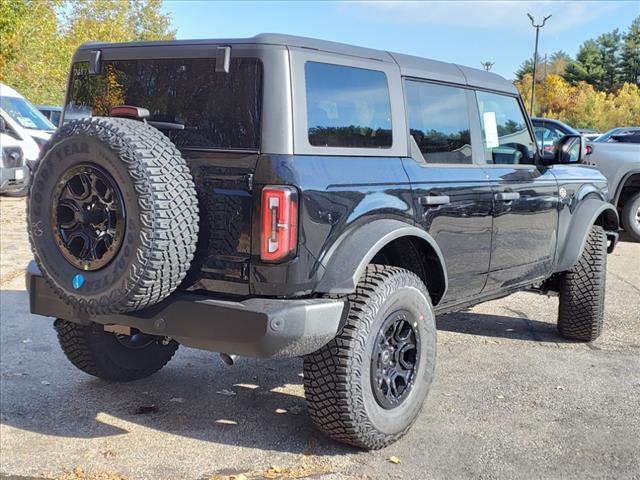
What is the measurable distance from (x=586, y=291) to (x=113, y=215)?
3.78 meters

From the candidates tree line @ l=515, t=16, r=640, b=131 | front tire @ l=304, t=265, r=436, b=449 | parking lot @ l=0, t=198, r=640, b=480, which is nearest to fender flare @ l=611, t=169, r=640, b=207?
parking lot @ l=0, t=198, r=640, b=480

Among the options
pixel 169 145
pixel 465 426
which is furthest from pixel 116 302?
pixel 465 426

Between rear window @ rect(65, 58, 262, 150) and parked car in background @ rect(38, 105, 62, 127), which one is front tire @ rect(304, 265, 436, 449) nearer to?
rear window @ rect(65, 58, 262, 150)

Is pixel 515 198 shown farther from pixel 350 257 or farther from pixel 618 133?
pixel 618 133

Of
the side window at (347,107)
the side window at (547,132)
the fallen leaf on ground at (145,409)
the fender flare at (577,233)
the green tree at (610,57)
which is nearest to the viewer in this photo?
the side window at (347,107)

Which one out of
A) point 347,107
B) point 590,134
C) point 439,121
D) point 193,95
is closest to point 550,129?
point 590,134

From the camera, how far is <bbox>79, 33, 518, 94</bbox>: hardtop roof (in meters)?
3.18

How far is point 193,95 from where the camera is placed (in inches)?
131

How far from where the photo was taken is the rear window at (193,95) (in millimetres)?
3139

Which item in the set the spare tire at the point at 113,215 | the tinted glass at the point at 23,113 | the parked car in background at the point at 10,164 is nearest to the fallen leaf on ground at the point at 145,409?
the spare tire at the point at 113,215

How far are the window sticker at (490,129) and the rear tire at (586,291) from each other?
138cm

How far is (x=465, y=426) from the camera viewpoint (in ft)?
12.7

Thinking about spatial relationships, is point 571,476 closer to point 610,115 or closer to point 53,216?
point 53,216

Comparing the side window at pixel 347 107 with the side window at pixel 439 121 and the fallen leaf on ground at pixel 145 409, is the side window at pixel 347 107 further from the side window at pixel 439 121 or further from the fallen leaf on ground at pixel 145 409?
the fallen leaf on ground at pixel 145 409
